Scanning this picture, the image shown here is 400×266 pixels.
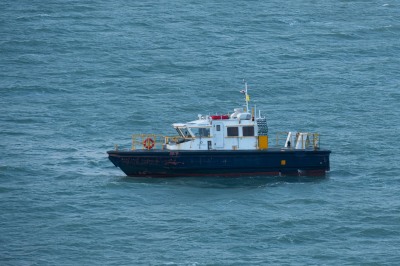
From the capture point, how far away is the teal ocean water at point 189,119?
58.1m

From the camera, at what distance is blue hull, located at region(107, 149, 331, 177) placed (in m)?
68.8

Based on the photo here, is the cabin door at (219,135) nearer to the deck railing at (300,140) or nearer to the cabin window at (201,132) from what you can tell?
the cabin window at (201,132)

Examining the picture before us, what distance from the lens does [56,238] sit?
58.2 meters

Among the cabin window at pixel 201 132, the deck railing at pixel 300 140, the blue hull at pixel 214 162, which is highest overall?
the cabin window at pixel 201 132

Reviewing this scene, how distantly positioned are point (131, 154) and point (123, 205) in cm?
535

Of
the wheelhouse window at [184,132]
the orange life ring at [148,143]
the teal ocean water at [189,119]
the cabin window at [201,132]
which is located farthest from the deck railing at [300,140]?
the orange life ring at [148,143]

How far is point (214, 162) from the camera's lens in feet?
227

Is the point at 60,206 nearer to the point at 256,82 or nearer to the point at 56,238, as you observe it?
the point at 56,238

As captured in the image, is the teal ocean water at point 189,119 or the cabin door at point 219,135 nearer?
the teal ocean water at point 189,119

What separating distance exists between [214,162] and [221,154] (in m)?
0.66

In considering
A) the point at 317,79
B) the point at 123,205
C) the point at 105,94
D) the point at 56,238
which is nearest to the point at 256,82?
the point at 317,79

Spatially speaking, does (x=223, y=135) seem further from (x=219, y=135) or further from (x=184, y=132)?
(x=184, y=132)

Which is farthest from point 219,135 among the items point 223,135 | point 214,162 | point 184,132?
point 184,132

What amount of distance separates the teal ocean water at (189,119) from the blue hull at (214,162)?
73 centimetres
